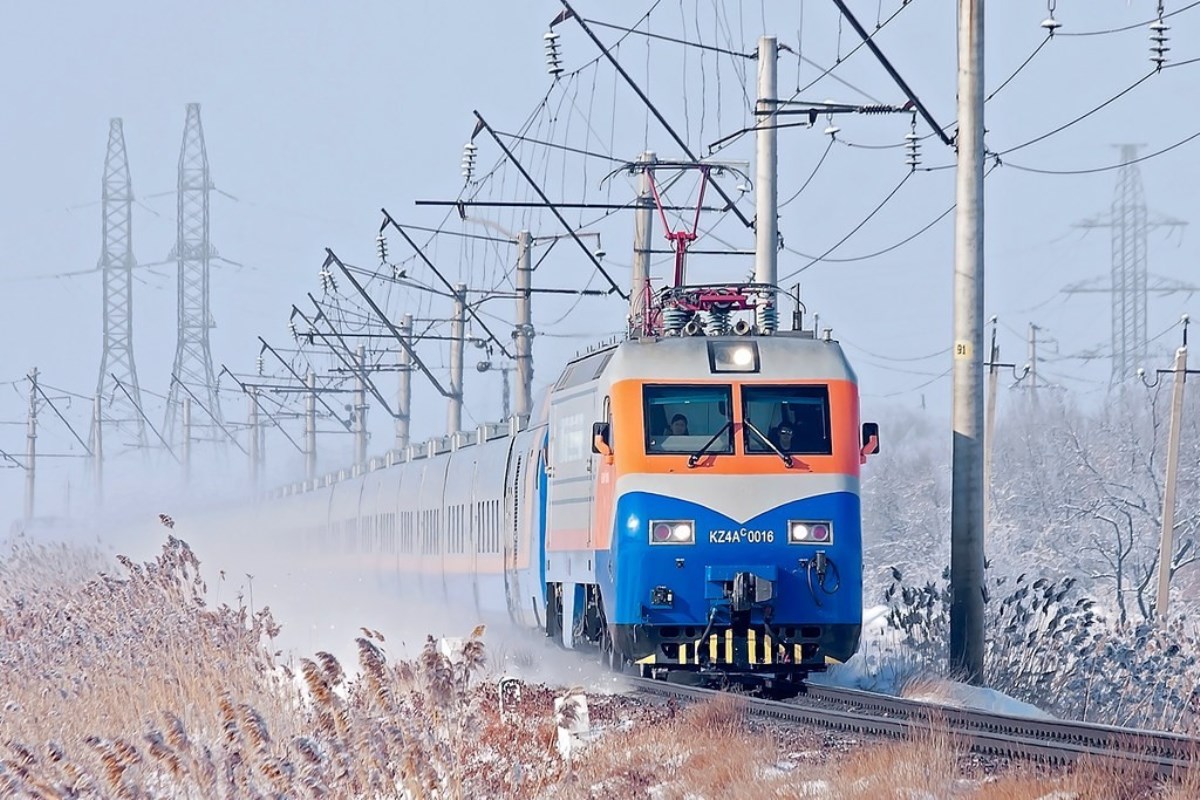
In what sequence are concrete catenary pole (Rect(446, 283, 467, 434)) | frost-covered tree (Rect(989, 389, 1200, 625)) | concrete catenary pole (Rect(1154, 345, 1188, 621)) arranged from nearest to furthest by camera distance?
concrete catenary pole (Rect(1154, 345, 1188, 621))
concrete catenary pole (Rect(446, 283, 467, 434))
frost-covered tree (Rect(989, 389, 1200, 625))

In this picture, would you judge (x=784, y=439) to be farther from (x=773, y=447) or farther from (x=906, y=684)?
(x=906, y=684)

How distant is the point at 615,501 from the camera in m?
15.9

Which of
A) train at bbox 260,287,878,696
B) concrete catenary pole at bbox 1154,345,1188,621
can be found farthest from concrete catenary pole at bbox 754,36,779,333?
concrete catenary pole at bbox 1154,345,1188,621

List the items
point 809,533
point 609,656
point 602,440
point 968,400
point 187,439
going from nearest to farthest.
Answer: point 809,533 → point 602,440 → point 609,656 → point 968,400 → point 187,439

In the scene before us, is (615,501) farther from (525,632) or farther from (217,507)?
(217,507)

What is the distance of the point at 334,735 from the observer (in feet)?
29.4

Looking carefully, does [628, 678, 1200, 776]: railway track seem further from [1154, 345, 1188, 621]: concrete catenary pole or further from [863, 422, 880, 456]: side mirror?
[1154, 345, 1188, 621]: concrete catenary pole

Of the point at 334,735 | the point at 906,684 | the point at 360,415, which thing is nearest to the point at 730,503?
the point at 906,684

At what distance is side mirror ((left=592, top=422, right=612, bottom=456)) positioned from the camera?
16.1 metres

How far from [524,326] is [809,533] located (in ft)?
63.9

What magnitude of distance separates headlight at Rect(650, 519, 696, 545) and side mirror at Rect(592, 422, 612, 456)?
78cm

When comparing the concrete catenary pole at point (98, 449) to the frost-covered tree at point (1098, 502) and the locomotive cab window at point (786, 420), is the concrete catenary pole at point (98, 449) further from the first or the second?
the locomotive cab window at point (786, 420)

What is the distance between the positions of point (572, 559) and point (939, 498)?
173ft

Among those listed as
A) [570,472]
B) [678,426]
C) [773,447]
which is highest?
[678,426]
